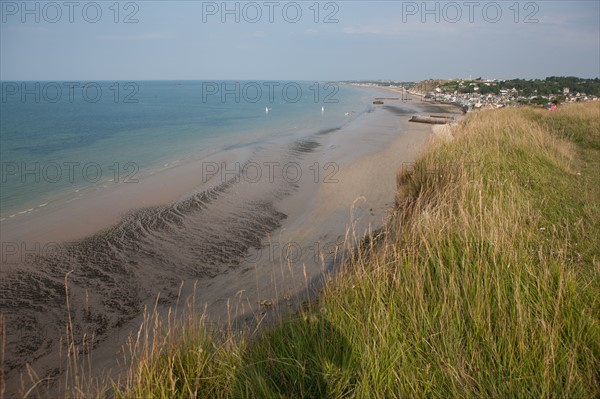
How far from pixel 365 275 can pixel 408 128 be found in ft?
91.6

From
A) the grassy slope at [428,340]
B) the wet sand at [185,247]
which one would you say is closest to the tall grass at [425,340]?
the grassy slope at [428,340]

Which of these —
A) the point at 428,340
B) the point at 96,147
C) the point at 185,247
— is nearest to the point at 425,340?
the point at 428,340

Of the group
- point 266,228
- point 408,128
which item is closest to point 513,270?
point 266,228

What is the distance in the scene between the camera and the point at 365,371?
289 centimetres

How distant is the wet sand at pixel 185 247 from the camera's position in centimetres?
628

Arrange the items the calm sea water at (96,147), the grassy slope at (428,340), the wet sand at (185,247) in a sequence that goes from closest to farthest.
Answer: the grassy slope at (428,340) → the wet sand at (185,247) → the calm sea water at (96,147)

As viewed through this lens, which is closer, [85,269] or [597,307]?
[597,307]

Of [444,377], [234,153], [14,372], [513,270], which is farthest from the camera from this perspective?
[234,153]

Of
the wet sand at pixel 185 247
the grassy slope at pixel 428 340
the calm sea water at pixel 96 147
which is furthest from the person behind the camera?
the calm sea water at pixel 96 147

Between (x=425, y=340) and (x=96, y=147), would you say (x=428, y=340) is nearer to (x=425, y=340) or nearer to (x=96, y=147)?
(x=425, y=340)

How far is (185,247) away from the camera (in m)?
9.20

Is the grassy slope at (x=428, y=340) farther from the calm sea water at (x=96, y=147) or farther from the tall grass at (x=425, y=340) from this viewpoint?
the calm sea water at (x=96, y=147)

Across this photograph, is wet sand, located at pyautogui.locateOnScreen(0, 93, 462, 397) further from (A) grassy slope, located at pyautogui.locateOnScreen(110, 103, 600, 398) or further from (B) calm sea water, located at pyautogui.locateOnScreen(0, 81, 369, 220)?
(B) calm sea water, located at pyautogui.locateOnScreen(0, 81, 369, 220)

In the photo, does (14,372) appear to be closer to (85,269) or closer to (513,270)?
(85,269)
